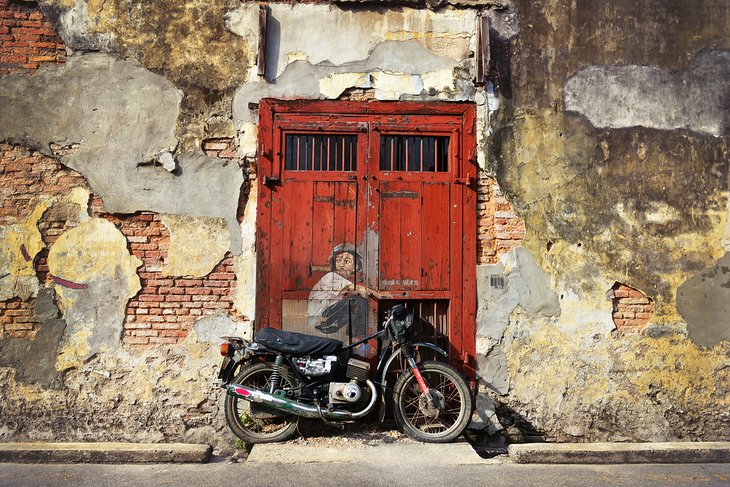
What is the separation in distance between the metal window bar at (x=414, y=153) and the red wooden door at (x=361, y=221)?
13 mm

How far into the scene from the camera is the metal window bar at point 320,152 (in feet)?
18.2

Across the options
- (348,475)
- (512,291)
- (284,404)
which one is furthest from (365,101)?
(348,475)

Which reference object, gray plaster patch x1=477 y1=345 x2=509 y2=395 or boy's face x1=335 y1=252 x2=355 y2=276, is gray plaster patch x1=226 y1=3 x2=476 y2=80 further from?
gray plaster patch x1=477 y1=345 x2=509 y2=395

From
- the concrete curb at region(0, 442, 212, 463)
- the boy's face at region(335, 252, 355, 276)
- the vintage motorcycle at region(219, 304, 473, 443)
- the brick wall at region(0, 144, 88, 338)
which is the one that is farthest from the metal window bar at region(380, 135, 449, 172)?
the concrete curb at region(0, 442, 212, 463)

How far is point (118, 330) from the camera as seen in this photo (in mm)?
5355

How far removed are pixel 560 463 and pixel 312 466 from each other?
1.92 m

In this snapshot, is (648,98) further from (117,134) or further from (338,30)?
(117,134)

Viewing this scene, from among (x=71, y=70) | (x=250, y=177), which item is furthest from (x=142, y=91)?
(x=250, y=177)

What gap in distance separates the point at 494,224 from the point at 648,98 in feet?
6.02

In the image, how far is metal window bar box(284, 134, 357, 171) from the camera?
5543 millimetres

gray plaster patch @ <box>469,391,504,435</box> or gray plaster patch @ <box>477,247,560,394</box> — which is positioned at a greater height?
gray plaster patch @ <box>477,247,560,394</box>

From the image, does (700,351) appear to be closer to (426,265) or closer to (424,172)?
(426,265)

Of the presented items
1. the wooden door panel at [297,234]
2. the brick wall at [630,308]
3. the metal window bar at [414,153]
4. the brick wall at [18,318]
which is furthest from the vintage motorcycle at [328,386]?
the brick wall at [18,318]

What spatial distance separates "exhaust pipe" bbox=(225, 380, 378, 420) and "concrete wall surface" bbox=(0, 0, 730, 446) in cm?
48
